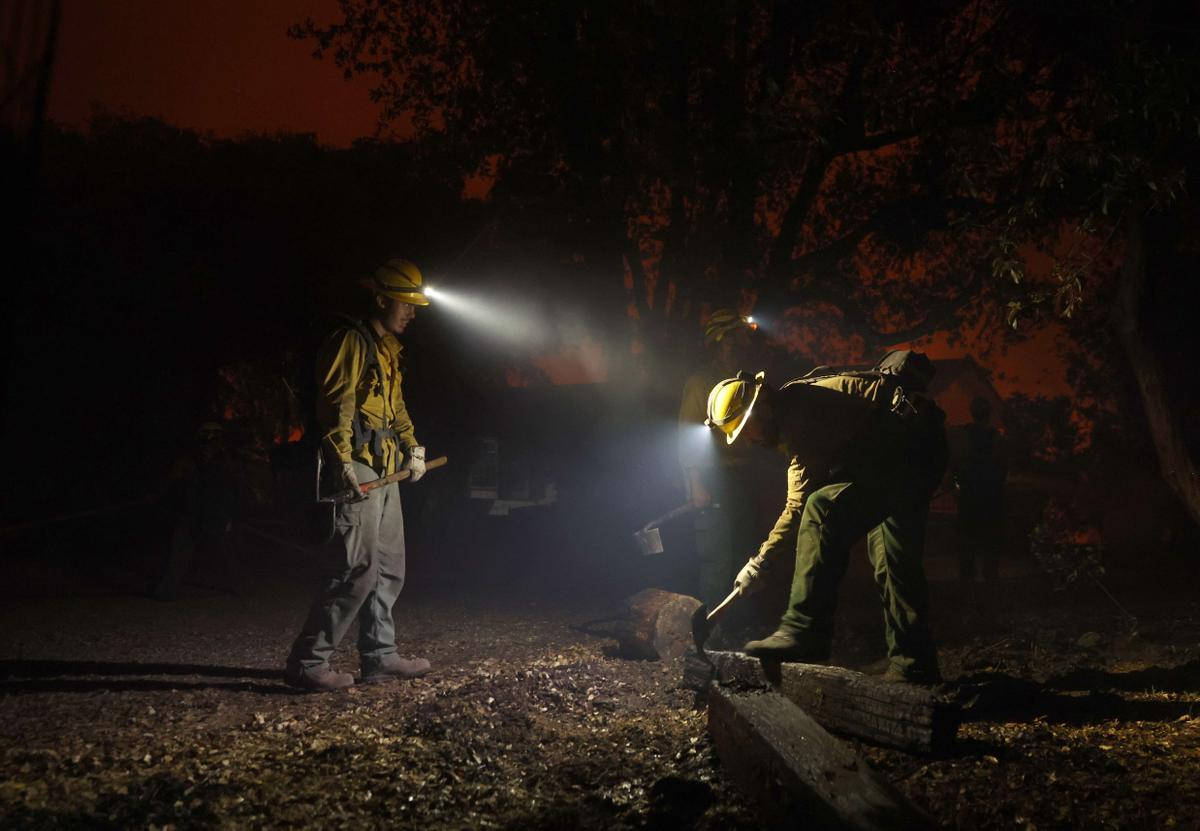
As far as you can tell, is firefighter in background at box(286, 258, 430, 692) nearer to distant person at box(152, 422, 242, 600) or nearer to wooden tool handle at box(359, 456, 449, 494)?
wooden tool handle at box(359, 456, 449, 494)

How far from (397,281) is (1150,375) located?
17.9 feet

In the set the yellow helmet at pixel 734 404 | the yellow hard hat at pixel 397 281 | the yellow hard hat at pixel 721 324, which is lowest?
the yellow helmet at pixel 734 404

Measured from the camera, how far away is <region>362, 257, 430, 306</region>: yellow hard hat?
553 cm

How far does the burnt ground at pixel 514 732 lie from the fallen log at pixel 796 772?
125mm

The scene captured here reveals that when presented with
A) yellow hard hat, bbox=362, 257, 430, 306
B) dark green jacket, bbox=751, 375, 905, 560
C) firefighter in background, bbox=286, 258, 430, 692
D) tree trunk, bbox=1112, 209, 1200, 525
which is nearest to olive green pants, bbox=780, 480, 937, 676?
dark green jacket, bbox=751, 375, 905, 560

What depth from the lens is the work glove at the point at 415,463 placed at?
18.3ft

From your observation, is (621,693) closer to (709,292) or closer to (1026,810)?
(1026,810)

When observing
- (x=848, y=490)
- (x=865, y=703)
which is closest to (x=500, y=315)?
(x=848, y=490)

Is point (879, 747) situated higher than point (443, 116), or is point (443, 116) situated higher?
point (443, 116)

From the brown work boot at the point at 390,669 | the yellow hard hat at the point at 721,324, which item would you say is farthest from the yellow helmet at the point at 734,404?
the brown work boot at the point at 390,669

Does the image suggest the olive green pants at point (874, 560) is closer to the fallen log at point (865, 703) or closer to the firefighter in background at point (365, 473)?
the fallen log at point (865, 703)

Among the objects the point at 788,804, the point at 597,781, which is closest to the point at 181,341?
the point at 597,781

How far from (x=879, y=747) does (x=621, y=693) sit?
1.94 metres

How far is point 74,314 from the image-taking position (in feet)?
40.4
